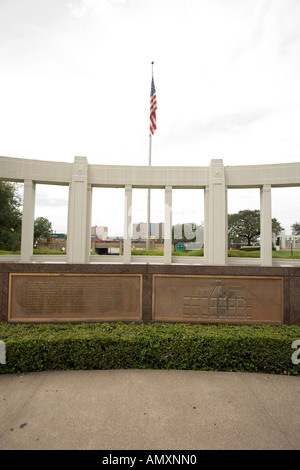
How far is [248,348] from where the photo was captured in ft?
13.9

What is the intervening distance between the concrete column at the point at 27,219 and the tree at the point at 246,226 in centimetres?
3336

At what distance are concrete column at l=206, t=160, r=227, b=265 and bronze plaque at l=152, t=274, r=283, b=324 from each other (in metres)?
6.82

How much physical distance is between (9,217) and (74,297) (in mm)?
16383

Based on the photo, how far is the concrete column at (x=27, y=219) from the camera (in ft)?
→ 38.6

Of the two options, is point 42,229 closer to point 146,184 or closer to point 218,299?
point 146,184

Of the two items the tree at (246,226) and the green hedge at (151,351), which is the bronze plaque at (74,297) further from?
the tree at (246,226)

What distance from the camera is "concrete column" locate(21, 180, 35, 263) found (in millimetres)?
11766

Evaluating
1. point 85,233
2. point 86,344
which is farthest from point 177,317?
point 85,233

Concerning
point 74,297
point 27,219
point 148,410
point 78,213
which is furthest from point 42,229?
point 148,410

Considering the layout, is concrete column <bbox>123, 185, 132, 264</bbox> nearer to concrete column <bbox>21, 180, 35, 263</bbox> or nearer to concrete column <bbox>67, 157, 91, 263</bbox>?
concrete column <bbox>67, 157, 91, 263</bbox>

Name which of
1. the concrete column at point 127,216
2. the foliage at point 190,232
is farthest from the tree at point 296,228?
the concrete column at point 127,216

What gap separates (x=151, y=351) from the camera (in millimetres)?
4223

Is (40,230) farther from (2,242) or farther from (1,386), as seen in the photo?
(1,386)

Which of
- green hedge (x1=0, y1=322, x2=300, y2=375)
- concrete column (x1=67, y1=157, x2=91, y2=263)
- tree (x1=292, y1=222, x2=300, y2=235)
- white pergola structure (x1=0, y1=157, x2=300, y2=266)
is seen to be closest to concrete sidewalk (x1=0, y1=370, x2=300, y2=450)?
green hedge (x1=0, y1=322, x2=300, y2=375)
